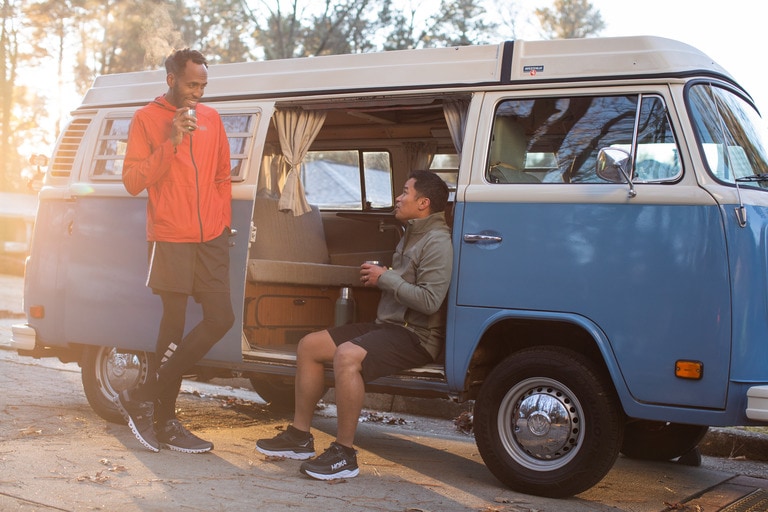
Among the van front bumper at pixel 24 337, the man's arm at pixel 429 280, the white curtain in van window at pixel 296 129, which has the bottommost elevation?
the van front bumper at pixel 24 337

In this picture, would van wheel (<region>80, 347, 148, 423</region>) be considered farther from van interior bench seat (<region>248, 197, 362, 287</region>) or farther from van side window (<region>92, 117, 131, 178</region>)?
van side window (<region>92, 117, 131, 178</region>)

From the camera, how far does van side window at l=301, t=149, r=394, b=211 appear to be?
8703 mm

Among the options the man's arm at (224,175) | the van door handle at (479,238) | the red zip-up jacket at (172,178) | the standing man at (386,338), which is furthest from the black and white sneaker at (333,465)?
the man's arm at (224,175)

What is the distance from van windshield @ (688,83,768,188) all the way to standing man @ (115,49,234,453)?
2.92 metres

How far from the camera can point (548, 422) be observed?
5.39 metres

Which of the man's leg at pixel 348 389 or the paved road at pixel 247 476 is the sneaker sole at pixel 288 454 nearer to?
the paved road at pixel 247 476

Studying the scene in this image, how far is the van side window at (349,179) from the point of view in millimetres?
8703

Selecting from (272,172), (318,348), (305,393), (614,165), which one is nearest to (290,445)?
(305,393)

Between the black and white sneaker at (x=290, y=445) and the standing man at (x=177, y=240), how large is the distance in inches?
16.3

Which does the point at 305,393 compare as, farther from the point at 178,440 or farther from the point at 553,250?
the point at 553,250

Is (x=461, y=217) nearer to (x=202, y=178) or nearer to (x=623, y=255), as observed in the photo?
(x=623, y=255)

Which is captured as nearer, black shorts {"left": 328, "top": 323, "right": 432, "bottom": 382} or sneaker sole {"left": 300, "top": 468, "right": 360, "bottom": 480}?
sneaker sole {"left": 300, "top": 468, "right": 360, "bottom": 480}

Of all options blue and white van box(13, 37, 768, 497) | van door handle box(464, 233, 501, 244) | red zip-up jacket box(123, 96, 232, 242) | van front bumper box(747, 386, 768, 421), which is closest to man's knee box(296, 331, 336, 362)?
blue and white van box(13, 37, 768, 497)

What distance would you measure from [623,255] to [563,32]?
34.5 meters
